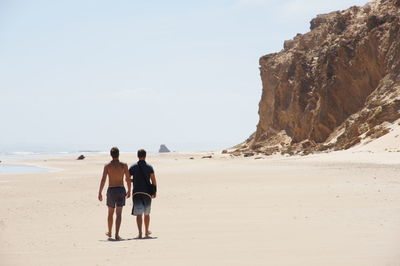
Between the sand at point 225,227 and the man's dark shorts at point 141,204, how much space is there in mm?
452

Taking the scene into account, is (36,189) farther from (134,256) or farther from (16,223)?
(134,256)

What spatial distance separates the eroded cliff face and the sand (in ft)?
79.7

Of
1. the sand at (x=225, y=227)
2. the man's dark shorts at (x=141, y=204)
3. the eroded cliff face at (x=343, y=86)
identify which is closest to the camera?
the sand at (x=225, y=227)

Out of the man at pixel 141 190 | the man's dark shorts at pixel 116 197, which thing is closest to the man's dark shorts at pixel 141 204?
the man at pixel 141 190

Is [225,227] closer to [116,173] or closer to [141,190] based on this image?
[141,190]

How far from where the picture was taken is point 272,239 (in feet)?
27.0

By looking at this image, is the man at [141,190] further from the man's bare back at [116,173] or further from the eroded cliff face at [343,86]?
the eroded cliff face at [343,86]

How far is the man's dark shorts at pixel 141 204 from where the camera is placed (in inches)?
368

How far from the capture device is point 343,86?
1991 inches

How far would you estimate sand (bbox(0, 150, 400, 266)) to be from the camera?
280 inches

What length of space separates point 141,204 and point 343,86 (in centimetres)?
4396

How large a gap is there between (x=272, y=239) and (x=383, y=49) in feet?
142

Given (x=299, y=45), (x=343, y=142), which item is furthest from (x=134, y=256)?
(x=299, y=45)

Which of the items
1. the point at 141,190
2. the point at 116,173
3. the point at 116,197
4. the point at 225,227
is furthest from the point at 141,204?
the point at 225,227
